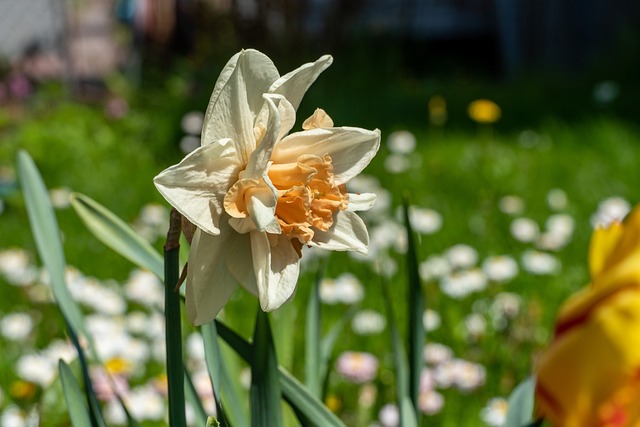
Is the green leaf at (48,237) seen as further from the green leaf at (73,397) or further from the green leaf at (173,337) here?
the green leaf at (173,337)

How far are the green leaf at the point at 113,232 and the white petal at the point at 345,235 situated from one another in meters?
0.27

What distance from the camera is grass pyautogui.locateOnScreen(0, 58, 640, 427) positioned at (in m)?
1.73

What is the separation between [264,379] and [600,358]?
16.0 inches

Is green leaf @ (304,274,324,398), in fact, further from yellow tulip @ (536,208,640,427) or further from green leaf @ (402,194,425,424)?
yellow tulip @ (536,208,640,427)

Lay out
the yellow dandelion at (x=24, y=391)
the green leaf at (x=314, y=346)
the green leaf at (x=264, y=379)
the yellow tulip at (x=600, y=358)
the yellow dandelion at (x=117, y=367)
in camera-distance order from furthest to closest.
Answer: the yellow dandelion at (x=117, y=367), the yellow dandelion at (x=24, y=391), the green leaf at (x=314, y=346), the green leaf at (x=264, y=379), the yellow tulip at (x=600, y=358)

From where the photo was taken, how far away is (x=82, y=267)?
93.1 inches

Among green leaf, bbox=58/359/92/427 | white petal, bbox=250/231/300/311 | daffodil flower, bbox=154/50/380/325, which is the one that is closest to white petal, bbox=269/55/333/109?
daffodil flower, bbox=154/50/380/325

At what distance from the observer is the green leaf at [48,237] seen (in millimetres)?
834

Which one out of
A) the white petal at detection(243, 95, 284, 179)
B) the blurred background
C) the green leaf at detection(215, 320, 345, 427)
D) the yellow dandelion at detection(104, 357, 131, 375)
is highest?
the white petal at detection(243, 95, 284, 179)

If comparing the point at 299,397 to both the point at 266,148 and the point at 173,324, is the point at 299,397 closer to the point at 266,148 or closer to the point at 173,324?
the point at 173,324

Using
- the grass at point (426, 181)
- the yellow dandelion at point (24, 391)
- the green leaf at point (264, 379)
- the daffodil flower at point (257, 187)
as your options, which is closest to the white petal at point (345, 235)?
the daffodil flower at point (257, 187)

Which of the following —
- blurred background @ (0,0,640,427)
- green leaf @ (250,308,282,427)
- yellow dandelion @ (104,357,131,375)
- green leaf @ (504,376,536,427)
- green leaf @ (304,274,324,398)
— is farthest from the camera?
blurred background @ (0,0,640,427)

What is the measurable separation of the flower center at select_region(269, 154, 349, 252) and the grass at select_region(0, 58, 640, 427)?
1.37ft

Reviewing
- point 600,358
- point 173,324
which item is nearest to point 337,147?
point 173,324
